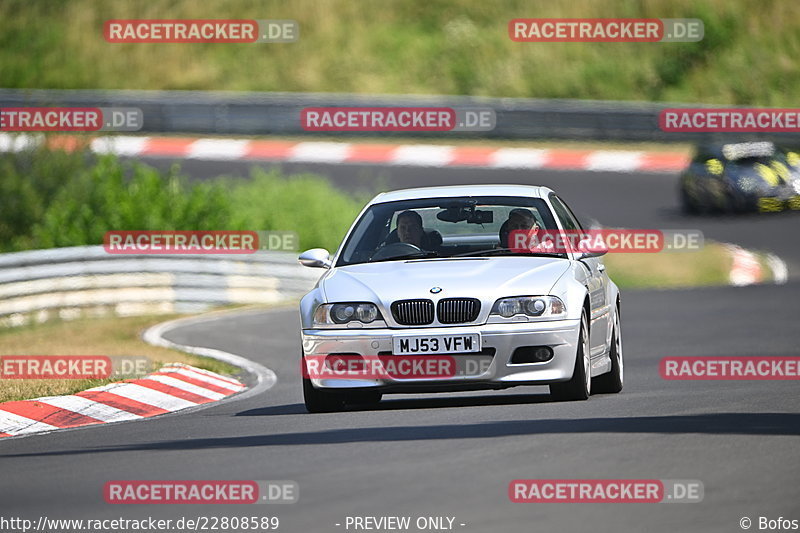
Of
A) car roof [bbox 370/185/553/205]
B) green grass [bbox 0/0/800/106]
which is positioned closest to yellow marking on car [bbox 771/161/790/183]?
green grass [bbox 0/0/800/106]

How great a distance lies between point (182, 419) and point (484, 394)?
7.66 ft

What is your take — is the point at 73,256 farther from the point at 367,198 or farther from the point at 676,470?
the point at 676,470

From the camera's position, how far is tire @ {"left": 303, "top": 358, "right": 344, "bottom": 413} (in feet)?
35.2

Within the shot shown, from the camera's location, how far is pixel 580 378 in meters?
10.6

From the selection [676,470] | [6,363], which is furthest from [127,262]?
[676,470]

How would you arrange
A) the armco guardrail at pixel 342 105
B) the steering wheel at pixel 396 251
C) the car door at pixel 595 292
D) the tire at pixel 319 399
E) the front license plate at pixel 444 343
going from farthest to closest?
the armco guardrail at pixel 342 105, the steering wheel at pixel 396 251, the car door at pixel 595 292, the tire at pixel 319 399, the front license plate at pixel 444 343

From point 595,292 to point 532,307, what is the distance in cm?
107

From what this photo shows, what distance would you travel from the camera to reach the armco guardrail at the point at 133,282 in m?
20.8

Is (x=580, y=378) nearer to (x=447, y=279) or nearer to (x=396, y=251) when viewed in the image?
(x=447, y=279)

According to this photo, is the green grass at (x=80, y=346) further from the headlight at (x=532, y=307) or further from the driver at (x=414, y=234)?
the headlight at (x=532, y=307)

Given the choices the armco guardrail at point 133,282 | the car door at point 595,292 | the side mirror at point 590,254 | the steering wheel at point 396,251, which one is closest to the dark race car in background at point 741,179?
the armco guardrail at point 133,282

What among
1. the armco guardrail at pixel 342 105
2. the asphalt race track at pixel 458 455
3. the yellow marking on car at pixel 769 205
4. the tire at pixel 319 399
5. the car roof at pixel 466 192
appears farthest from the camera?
the armco guardrail at pixel 342 105

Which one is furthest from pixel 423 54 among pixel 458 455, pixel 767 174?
pixel 458 455

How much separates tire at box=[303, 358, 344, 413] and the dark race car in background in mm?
17805
